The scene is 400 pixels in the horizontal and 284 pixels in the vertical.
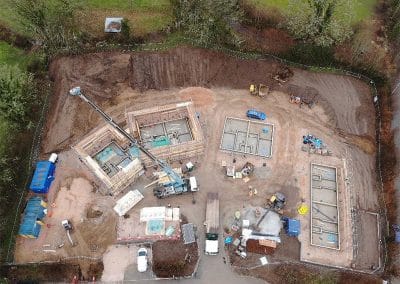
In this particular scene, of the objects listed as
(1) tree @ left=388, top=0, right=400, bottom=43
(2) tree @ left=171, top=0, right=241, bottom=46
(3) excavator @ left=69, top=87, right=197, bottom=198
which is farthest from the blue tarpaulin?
(1) tree @ left=388, top=0, right=400, bottom=43

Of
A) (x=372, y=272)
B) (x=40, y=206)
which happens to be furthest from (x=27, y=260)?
(x=372, y=272)

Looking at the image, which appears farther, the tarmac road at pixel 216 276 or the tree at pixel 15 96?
the tree at pixel 15 96

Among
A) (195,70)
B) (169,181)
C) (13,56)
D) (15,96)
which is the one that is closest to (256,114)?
(195,70)

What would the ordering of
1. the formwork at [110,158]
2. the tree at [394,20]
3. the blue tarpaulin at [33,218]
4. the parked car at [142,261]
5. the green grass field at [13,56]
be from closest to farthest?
the parked car at [142,261] → the blue tarpaulin at [33,218] → the formwork at [110,158] → the green grass field at [13,56] → the tree at [394,20]

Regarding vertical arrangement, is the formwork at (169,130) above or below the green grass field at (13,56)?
below

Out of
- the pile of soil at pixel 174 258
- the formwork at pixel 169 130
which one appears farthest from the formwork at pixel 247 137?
the pile of soil at pixel 174 258

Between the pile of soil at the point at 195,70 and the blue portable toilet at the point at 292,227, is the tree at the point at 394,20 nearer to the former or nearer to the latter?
the pile of soil at the point at 195,70
